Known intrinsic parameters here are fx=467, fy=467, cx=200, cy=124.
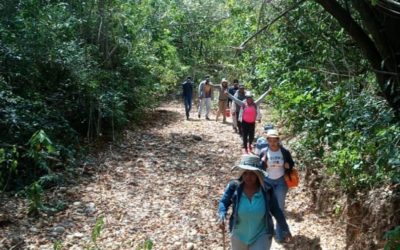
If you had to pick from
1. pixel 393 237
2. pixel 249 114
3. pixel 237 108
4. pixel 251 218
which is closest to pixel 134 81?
pixel 237 108

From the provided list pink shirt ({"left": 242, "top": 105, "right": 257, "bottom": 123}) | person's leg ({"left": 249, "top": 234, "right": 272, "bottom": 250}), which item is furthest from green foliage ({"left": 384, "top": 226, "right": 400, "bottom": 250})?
pink shirt ({"left": 242, "top": 105, "right": 257, "bottom": 123})

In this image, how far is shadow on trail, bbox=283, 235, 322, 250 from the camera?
21.7 feet

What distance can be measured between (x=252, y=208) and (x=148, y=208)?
3.73 metres

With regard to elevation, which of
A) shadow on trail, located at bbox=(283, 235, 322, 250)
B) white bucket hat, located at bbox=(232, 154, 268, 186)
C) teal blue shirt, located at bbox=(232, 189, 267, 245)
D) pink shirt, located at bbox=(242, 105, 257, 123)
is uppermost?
pink shirt, located at bbox=(242, 105, 257, 123)

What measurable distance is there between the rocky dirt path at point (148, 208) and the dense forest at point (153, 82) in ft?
1.79

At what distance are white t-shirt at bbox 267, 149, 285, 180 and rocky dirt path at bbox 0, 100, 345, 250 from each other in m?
1.05

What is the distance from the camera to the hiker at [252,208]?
4629mm

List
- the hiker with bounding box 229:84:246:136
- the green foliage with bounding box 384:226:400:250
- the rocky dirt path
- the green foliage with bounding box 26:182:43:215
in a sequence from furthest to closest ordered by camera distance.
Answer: the hiker with bounding box 229:84:246:136
the green foliage with bounding box 26:182:43:215
the rocky dirt path
the green foliage with bounding box 384:226:400:250

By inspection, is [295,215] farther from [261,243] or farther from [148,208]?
[261,243]

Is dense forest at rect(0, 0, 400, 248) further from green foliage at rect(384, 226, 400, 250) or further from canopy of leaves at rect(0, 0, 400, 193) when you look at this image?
green foliage at rect(384, 226, 400, 250)

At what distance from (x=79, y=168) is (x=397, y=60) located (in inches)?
254

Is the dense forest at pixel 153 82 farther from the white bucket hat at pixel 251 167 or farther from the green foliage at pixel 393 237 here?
the white bucket hat at pixel 251 167

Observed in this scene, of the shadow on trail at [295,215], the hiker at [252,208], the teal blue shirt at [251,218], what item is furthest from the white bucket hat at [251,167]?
the shadow on trail at [295,215]

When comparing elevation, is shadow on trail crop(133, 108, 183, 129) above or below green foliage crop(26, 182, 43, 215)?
above
